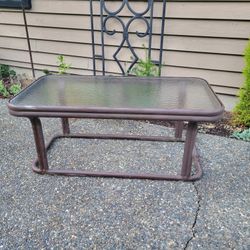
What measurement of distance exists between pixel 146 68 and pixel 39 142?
1.29 m

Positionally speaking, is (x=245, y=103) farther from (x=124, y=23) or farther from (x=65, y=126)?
(x=65, y=126)

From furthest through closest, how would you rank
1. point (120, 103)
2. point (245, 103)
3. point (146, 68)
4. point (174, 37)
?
1. point (174, 37)
2. point (146, 68)
3. point (245, 103)
4. point (120, 103)

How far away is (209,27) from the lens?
242cm

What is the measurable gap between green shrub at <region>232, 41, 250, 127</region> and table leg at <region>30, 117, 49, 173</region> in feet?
5.65

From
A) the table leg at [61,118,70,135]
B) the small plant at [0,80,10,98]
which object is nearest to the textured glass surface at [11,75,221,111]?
the table leg at [61,118,70,135]

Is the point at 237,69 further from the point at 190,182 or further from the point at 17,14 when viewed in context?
the point at 17,14

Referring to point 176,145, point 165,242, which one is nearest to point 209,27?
point 176,145

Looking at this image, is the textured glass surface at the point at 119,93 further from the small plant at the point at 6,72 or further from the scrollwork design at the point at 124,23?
the small plant at the point at 6,72

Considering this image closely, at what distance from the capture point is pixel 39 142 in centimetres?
166

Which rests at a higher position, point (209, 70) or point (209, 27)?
point (209, 27)

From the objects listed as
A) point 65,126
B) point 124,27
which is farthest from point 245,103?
point 65,126

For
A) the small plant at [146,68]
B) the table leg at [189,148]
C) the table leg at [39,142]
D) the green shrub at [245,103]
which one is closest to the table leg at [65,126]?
the table leg at [39,142]

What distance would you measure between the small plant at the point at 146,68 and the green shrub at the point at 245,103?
83 centimetres

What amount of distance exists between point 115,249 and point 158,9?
85.8 inches
